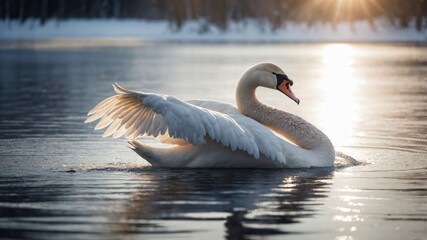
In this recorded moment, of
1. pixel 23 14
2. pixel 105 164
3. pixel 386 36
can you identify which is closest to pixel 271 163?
pixel 105 164

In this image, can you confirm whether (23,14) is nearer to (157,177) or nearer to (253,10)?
(253,10)

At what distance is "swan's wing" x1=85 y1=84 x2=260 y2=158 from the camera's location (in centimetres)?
844

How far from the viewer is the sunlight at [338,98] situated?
41.3 feet

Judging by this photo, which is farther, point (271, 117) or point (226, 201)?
point (271, 117)

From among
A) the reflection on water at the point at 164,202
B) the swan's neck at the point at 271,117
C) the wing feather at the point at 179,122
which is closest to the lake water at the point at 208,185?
the reflection on water at the point at 164,202

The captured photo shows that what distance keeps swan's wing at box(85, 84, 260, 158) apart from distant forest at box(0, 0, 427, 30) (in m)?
45.2

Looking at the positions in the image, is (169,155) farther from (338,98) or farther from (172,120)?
(338,98)

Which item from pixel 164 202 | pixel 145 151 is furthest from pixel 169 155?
pixel 164 202

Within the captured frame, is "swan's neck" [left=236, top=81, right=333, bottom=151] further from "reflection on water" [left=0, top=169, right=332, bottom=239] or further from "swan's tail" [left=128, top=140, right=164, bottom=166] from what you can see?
"swan's tail" [left=128, top=140, right=164, bottom=166]

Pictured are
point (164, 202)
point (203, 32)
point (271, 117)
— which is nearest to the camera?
point (164, 202)

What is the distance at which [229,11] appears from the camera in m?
66.1

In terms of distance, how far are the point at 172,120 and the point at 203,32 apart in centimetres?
5212

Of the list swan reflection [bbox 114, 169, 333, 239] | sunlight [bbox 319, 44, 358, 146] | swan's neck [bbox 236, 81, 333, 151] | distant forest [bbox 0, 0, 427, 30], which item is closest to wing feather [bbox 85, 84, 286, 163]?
swan reflection [bbox 114, 169, 333, 239]

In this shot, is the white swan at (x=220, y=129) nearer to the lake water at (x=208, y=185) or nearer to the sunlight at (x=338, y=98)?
the lake water at (x=208, y=185)
